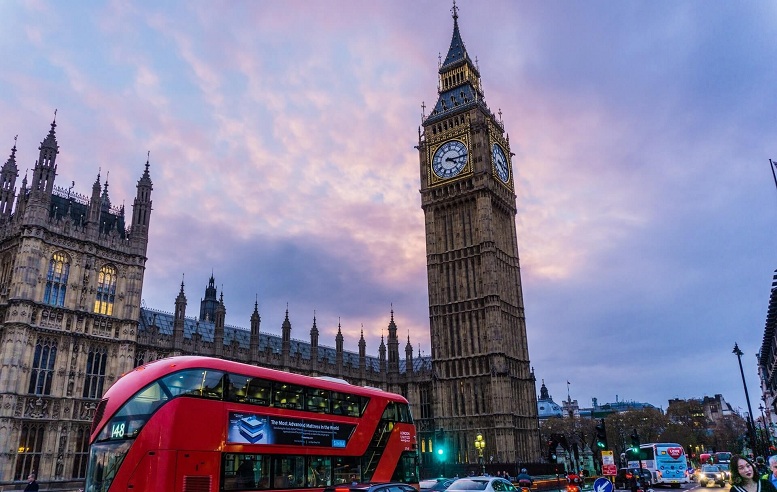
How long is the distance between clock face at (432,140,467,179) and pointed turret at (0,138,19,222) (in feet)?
166

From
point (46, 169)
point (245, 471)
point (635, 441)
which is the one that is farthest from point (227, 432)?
point (46, 169)

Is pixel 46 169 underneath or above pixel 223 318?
above

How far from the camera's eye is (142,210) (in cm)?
5197

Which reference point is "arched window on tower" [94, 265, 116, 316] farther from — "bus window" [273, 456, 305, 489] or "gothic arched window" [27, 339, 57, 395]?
"bus window" [273, 456, 305, 489]

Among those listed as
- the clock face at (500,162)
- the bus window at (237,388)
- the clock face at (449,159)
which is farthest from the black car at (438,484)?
the clock face at (500,162)

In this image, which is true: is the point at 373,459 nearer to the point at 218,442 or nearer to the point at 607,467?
the point at 218,442

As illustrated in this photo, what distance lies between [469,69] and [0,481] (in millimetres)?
75660

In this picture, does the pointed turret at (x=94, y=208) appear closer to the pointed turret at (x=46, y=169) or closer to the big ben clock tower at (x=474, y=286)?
the pointed turret at (x=46, y=169)

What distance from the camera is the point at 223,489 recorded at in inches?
703

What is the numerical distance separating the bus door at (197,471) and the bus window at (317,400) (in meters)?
4.70

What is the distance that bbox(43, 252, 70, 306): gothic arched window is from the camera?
44.0m

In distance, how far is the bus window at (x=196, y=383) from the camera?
57.4ft

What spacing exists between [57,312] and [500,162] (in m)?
58.8

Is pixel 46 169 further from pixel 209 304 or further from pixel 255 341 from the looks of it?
pixel 209 304
